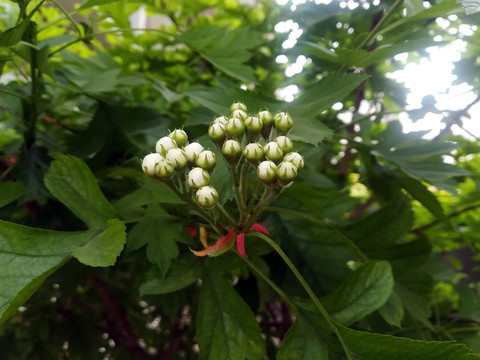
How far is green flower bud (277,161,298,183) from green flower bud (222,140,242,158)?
2cm

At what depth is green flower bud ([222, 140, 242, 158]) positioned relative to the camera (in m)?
0.22

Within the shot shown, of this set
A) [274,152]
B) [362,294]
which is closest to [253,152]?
[274,152]

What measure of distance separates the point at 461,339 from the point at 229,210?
0.74 feet

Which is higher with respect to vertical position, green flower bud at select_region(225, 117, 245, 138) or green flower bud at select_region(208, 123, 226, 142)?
green flower bud at select_region(225, 117, 245, 138)

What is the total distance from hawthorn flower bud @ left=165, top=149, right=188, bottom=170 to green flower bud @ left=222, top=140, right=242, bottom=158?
0.07 feet

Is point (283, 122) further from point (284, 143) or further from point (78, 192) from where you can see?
point (78, 192)

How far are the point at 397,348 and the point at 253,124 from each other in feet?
0.47

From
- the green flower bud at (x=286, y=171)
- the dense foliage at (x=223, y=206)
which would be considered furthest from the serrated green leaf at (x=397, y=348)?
the green flower bud at (x=286, y=171)

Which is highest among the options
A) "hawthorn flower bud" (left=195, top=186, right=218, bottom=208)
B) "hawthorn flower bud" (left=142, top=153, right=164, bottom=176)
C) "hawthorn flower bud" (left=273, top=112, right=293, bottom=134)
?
"hawthorn flower bud" (left=273, top=112, right=293, bottom=134)

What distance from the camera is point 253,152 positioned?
22 centimetres

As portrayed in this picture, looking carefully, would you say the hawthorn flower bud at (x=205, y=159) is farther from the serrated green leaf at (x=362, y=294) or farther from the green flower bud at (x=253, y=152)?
the serrated green leaf at (x=362, y=294)

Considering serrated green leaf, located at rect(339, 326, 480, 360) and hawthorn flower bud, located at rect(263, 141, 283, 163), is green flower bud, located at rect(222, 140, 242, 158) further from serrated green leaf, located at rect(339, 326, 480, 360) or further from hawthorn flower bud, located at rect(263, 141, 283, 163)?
serrated green leaf, located at rect(339, 326, 480, 360)

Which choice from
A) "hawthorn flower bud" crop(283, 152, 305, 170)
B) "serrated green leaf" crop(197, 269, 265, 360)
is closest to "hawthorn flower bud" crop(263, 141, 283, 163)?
"hawthorn flower bud" crop(283, 152, 305, 170)

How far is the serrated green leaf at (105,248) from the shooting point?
0.72 feet
